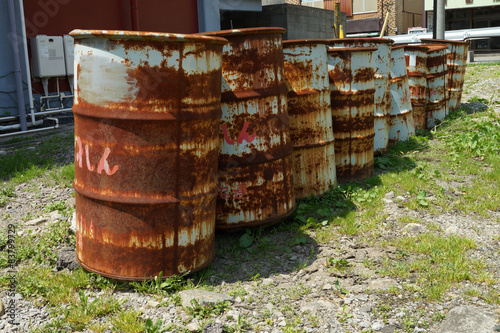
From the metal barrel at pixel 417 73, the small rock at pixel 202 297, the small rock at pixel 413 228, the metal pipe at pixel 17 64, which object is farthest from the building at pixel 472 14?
the small rock at pixel 202 297

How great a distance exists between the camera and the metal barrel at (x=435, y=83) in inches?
339

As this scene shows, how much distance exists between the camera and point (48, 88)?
851cm

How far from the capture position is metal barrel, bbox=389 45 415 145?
713 cm

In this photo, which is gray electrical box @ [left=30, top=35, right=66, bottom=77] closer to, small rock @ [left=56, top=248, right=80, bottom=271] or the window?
small rock @ [left=56, top=248, right=80, bottom=271]

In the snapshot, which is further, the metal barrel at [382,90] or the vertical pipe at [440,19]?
the vertical pipe at [440,19]

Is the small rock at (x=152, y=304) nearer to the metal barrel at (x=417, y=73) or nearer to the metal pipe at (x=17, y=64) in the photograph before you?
the metal pipe at (x=17, y=64)

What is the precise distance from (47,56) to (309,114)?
5132mm

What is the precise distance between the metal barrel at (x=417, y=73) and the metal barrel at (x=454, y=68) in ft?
6.12

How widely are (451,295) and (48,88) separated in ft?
24.0

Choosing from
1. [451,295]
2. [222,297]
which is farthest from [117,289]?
[451,295]

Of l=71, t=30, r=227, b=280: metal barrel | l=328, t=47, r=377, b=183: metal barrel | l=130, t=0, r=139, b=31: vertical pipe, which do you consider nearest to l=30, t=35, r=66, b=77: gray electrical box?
l=130, t=0, r=139, b=31: vertical pipe

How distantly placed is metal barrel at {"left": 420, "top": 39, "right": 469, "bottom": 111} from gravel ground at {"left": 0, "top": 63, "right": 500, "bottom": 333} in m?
6.23

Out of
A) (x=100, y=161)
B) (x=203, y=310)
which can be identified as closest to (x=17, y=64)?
(x=100, y=161)

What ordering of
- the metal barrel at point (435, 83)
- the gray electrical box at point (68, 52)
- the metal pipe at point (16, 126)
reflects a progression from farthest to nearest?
the metal barrel at point (435, 83)
the gray electrical box at point (68, 52)
the metal pipe at point (16, 126)
